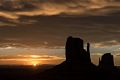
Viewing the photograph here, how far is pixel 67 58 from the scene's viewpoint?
431ft

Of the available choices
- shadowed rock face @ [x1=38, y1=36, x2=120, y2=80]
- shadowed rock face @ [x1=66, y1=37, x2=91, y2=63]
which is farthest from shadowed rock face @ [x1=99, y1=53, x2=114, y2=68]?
shadowed rock face @ [x1=38, y1=36, x2=120, y2=80]

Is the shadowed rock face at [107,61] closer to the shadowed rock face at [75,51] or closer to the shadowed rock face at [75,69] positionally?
the shadowed rock face at [75,51]

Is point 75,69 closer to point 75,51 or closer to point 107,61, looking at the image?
point 75,51

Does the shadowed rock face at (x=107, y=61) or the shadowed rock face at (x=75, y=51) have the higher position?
the shadowed rock face at (x=75, y=51)

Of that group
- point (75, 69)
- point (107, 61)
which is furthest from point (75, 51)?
point (107, 61)

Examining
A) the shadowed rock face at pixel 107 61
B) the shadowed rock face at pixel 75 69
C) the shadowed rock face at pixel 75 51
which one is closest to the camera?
the shadowed rock face at pixel 75 69

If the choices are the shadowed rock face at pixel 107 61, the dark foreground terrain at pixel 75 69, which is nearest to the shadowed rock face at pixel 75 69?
the dark foreground terrain at pixel 75 69

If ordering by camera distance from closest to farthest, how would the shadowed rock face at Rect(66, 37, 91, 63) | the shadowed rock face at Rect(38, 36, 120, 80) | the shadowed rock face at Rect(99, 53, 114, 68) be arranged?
the shadowed rock face at Rect(38, 36, 120, 80), the shadowed rock face at Rect(66, 37, 91, 63), the shadowed rock face at Rect(99, 53, 114, 68)

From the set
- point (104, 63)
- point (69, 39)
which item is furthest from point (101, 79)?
point (104, 63)

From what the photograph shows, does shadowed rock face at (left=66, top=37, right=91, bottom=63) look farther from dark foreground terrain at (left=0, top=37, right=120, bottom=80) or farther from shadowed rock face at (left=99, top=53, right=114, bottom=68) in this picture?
shadowed rock face at (left=99, top=53, right=114, bottom=68)

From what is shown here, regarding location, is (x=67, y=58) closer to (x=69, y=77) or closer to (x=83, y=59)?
(x=83, y=59)

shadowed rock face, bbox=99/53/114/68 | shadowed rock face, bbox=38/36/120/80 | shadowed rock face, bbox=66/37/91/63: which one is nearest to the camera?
shadowed rock face, bbox=38/36/120/80

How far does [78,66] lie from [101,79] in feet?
28.8

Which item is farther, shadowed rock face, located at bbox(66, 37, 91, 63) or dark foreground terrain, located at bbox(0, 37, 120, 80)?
shadowed rock face, located at bbox(66, 37, 91, 63)
